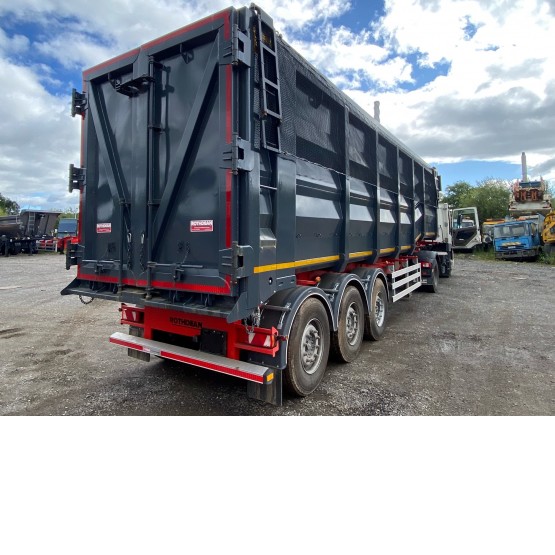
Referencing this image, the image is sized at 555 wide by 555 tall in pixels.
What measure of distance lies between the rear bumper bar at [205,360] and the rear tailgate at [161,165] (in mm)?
727

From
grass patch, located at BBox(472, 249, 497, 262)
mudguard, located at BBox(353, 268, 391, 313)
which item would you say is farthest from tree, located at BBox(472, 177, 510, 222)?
mudguard, located at BBox(353, 268, 391, 313)

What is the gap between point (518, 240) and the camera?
69.3ft

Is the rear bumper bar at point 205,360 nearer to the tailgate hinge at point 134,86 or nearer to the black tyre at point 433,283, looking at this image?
the tailgate hinge at point 134,86

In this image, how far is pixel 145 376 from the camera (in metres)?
4.66

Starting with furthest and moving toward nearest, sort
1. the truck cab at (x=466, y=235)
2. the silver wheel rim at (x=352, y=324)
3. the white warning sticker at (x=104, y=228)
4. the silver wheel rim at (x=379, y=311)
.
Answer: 1. the truck cab at (x=466, y=235)
2. the silver wheel rim at (x=379, y=311)
3. the silver wheel rim at (x=352, y=324)
4. the white warning sticker at (x=104, y=228)

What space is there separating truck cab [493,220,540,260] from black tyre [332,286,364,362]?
19.8m

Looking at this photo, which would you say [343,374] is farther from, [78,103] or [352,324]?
[78,103]

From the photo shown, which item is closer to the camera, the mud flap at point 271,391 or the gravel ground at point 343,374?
the mud flap at point 271,391

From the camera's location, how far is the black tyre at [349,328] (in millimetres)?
4781

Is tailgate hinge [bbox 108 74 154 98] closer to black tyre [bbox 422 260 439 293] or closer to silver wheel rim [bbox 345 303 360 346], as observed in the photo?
silver wheel rim [bbox 345 303 360 346]

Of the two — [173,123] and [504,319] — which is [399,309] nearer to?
[504,319]

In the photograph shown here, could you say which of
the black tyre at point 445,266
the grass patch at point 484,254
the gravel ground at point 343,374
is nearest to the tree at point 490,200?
the grass patch at point 484,254

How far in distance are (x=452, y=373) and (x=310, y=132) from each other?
333 centimetres

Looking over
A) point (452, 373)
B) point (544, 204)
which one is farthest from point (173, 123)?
point (544, 204)
